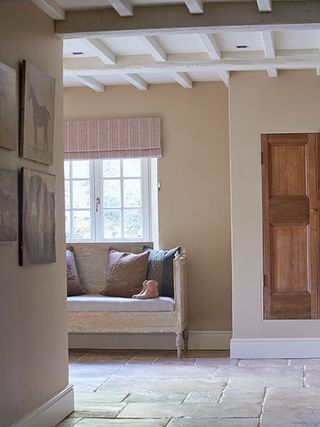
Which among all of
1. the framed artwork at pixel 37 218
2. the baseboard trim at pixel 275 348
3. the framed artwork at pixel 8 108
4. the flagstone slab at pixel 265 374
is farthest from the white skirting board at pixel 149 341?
the framed artwork at pixel 8 108

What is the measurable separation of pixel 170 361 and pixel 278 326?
3.30 ft

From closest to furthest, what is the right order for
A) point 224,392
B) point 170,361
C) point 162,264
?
point 224,392, point 170,361, point 162,264

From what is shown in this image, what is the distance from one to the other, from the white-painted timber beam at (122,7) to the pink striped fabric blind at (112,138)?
128 inches

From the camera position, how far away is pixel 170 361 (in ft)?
25.0

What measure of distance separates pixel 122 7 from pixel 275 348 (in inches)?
149

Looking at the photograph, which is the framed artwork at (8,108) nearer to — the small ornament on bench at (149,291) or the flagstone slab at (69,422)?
the flagstone slab at (69,422)

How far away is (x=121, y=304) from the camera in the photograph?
780cm

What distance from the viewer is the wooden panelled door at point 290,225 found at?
7.60 m

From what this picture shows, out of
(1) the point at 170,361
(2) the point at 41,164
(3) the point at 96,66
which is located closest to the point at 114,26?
(2) the point at 41,164

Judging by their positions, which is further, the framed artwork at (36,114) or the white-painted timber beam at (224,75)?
the white-painted timber beam at (224,75)

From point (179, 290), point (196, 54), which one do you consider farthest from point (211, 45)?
point (179, 290)

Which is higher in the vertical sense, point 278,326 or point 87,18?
point 87,18

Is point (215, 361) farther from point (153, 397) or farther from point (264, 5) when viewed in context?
point (264, 5)

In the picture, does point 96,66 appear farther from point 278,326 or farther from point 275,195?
point 278,326
